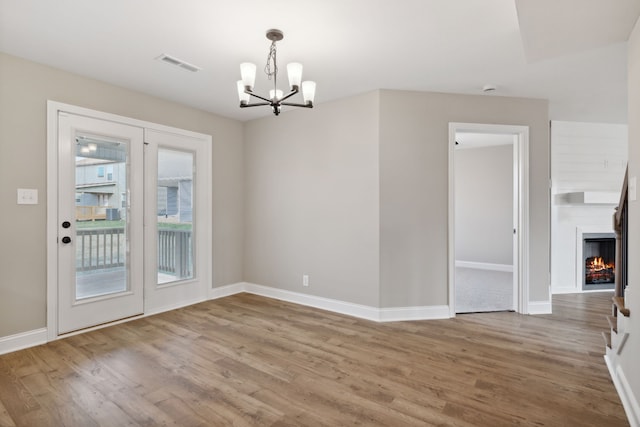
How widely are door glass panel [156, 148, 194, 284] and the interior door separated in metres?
0.28

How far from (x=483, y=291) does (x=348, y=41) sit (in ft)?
13.6

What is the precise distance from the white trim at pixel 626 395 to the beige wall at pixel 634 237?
4cm

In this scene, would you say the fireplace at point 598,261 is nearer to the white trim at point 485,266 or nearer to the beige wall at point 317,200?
the white trim at point 485,266

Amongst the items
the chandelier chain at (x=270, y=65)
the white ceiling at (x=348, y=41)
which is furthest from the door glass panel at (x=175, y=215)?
the chandelier chain at (x=270, y=65)

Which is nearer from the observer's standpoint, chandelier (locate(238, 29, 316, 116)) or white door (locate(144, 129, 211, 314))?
chandelier (locate(238, 29, 316, 116))

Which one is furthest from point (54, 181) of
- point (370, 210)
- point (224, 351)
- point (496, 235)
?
point (496, 235)

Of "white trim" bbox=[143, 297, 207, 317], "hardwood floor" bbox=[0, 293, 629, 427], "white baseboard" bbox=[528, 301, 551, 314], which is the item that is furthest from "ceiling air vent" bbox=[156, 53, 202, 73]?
"white baseboard" bbox=[528, 301, 551, 314]

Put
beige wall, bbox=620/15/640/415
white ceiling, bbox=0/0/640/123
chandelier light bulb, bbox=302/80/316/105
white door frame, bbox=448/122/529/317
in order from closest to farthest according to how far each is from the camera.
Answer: beige wall, bbox=620/15/640/415, white ceiling, bbox=0/0/640/123, chandelier light bulb, bbox=302/80/316/105, white door frame, bbox=448/122/529/317

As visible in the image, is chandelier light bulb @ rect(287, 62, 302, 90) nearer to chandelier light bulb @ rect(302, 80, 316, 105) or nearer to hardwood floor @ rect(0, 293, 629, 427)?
chandelier light bulb @ rect(302, 80, 316, 105)

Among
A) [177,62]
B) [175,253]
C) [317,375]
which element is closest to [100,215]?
[175,253]

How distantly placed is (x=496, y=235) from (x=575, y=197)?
2044 mm

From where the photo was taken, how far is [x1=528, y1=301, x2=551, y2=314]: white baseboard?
12.4 feet

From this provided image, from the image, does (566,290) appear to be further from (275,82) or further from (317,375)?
(275,82)

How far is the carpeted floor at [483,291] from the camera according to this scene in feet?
13.6
